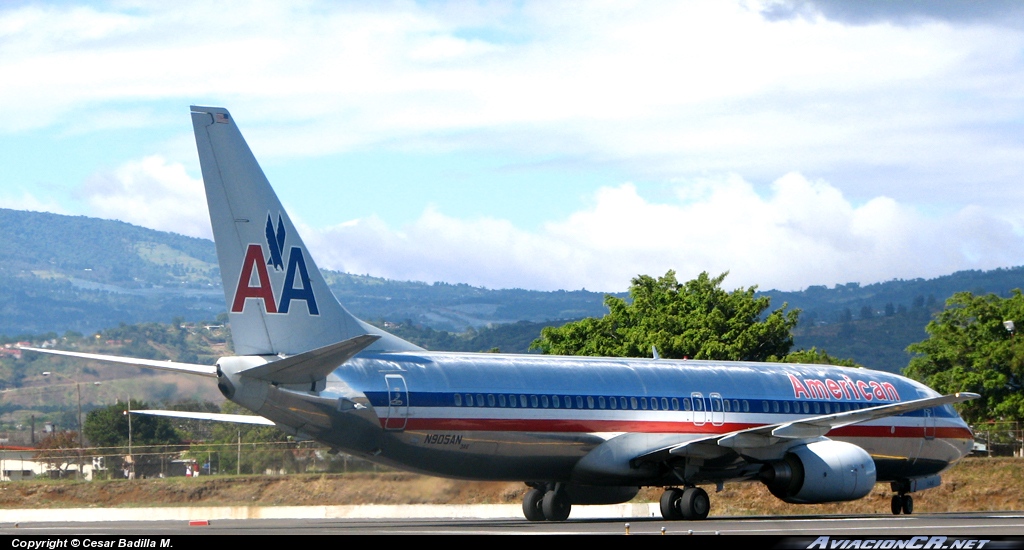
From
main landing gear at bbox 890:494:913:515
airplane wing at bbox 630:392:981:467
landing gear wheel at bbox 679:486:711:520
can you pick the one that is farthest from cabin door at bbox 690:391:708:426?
main landing gear at bbox 890:494:913:515

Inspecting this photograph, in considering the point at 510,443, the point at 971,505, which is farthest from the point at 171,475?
the point at 971,505

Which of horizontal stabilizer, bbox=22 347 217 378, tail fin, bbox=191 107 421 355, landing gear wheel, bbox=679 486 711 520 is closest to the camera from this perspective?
horizontal stabilizer, bbox=22 347 217 378

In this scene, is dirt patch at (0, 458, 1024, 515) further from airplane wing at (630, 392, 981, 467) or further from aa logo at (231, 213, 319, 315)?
aa logo at (231, 213, 319, 315)

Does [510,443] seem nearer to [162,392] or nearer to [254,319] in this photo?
[254,319]

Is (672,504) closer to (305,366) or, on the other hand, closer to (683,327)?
(305,366)

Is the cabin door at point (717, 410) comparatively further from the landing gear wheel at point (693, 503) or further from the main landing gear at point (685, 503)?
the landing gear wheel at point (693, 503)

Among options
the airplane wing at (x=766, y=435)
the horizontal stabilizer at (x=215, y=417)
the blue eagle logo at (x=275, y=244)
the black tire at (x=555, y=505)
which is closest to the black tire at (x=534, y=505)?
the black tire at (x=555, y=505)

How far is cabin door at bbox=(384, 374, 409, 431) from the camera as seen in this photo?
26234 millimetres

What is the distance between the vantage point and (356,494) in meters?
31.2

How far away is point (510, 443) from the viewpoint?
28.3m

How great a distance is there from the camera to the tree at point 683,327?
71.8m

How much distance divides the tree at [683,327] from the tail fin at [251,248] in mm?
46261

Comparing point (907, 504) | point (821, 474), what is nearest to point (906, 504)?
point (907, 504)

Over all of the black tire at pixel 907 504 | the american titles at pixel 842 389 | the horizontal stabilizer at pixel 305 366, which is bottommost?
the black tire at pixel 907 504
